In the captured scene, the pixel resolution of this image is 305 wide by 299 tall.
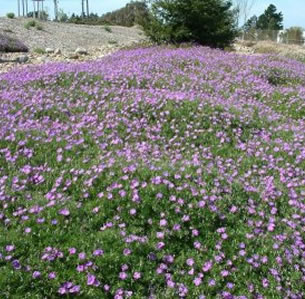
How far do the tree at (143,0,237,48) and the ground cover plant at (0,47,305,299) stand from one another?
13.1 metres

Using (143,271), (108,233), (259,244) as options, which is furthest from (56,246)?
(259,244)

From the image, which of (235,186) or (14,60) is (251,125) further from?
(14,60)

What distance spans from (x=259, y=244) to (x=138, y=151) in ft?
8.86

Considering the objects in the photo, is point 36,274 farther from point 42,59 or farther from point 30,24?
point 30,24

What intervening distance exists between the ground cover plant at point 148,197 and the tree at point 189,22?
13070 millimetres

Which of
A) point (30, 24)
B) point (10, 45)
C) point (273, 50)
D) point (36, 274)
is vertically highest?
point (30, 24)

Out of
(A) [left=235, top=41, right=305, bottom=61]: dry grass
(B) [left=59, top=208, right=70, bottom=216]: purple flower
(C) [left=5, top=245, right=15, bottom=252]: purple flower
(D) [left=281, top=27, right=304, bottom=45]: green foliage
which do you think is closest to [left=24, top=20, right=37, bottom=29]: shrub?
(A) [left=235, top=41, right=305, bottom=61]: dry grass

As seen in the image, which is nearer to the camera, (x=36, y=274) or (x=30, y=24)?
(x=36, y=274)

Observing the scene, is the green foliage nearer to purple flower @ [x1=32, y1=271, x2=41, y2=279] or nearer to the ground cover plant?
the ground cover plant

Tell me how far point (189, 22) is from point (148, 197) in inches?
728

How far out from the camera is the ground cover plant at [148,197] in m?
4.64

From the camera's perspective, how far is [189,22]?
22531 mm

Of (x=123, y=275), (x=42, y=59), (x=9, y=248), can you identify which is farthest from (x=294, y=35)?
(x=9, y=248)

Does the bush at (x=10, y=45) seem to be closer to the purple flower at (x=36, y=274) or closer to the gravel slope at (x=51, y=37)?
the gravel slope at (x=51, y=37)
